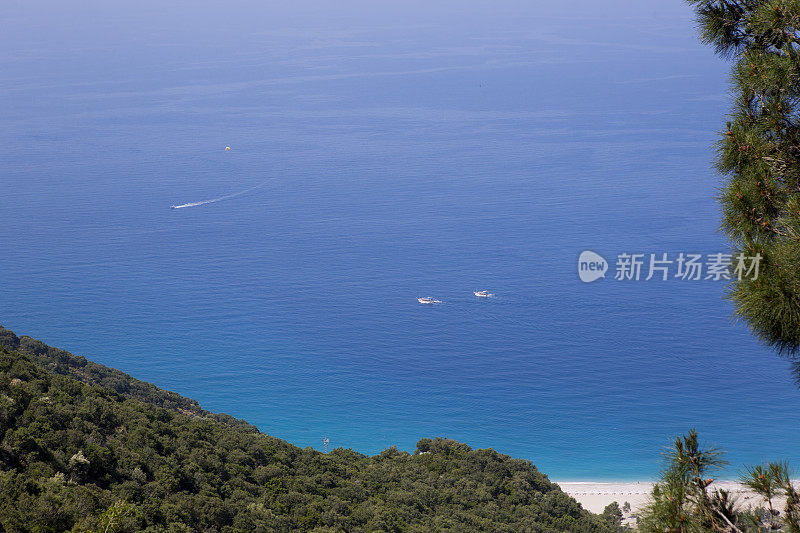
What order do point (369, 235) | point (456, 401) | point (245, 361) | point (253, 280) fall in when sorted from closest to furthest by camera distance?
point (456, 401) → point (245, 361) → point (253, 280) → point (369, 235)

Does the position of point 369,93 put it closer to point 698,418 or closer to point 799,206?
point 698,418

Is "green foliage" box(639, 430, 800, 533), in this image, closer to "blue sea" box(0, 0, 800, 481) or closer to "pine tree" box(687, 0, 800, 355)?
"pine tree" box(687, 0, 800, 355)

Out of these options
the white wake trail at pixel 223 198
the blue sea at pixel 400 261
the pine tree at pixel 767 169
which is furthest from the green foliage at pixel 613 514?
the white wake trail at pixel 223 198

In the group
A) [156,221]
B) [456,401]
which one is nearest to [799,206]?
[456,401]

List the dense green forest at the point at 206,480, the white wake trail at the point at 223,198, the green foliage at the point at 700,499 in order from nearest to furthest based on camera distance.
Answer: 1. the green foliage at the point at 700,499
2. the dense green forest at the point at 206,480
3. the white wake trail at the point at 223,198

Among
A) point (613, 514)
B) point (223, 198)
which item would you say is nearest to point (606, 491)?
point (613, 514)

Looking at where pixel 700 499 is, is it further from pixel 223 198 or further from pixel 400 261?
pixel 223 198
